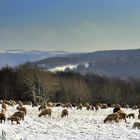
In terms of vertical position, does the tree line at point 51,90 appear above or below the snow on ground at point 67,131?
below

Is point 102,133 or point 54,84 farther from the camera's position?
point 54,84

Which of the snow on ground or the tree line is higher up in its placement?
the snow on ground

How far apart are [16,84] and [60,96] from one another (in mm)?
11447

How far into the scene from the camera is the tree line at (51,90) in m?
88.2

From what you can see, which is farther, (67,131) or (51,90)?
(51,90)

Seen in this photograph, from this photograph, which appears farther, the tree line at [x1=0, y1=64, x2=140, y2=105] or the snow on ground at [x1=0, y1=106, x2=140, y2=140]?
the tree line at [x1=0, y1=64, x2=140, y2=105]

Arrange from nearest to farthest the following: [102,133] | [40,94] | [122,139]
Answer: [122,139] → [102,133] → [40,94]

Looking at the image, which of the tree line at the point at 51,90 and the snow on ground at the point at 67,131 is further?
the tree line at the point at 51,90

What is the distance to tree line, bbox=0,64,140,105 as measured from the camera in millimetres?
88250

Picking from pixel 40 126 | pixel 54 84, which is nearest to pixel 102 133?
pixel 40 126

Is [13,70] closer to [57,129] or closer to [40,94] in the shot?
[40,94]

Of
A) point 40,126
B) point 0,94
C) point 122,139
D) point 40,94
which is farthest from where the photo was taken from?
point 0,94

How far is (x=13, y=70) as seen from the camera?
11412cm

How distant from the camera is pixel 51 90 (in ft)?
309
